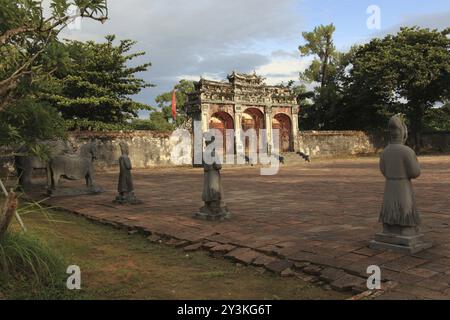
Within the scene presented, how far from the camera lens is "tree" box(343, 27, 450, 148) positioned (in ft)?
84.7

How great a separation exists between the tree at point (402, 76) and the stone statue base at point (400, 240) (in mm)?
23576

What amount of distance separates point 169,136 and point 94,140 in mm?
4122

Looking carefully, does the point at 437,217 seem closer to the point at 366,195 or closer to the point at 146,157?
the point at 366,195

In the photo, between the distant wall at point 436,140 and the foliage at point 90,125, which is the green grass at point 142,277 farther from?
the distant wall at point 436,140

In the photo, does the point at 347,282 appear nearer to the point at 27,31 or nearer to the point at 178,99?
the point at 27,31

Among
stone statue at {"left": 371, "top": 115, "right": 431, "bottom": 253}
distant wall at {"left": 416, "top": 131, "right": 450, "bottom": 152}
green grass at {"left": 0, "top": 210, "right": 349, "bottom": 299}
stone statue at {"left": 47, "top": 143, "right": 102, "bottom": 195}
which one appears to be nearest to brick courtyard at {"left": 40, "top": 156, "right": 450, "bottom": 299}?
stone statue at {"left": 371, "top": 115, "right": 431, "bottom": 253}

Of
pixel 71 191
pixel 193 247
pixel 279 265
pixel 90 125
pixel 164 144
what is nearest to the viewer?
pixel 279 265

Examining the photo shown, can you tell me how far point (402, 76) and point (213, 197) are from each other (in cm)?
2411

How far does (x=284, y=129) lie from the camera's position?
2594cm

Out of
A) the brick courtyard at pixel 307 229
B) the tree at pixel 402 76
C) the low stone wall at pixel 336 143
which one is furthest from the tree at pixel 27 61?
the tree at pixel 402 76

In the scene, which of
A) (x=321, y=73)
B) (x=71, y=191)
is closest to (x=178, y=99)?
(x=321, y=73)

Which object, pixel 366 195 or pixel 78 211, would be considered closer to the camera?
pixel 78 211
